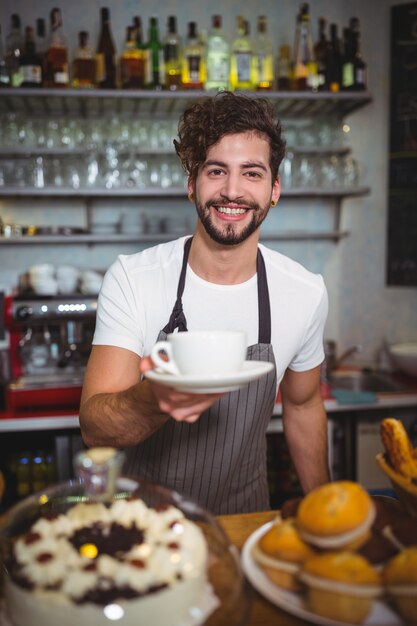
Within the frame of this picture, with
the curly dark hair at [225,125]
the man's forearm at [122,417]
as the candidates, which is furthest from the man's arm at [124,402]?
the curly dark hair at [225,125]

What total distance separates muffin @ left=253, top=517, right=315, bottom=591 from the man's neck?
37.0 inches

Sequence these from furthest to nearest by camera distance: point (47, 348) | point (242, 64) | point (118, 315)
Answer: point (242, 64), point (47, 348), point (118, 315)

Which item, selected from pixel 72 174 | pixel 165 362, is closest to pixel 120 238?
pixel 72 174

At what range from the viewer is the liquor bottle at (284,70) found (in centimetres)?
321

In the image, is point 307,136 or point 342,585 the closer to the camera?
point 342,585

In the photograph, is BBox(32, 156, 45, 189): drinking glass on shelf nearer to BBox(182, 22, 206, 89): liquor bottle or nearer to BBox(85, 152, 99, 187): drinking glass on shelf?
BBox(85, 152, 99, 187): drinking glass on shelf

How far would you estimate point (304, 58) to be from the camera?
3166 mm

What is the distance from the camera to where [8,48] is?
3.04 m

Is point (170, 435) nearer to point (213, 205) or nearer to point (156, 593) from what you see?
point (213, 205)

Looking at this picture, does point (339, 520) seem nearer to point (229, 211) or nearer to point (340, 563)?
point (340, 563)

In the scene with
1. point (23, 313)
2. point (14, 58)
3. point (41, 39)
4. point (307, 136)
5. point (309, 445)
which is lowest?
point (309, 445)

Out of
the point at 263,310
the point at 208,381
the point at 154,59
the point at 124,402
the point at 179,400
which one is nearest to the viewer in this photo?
Answer: the point at 208,381

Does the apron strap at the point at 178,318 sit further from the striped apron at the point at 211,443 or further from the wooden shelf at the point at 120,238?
the wooden shelf at the point at 120,238

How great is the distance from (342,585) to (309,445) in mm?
1031
